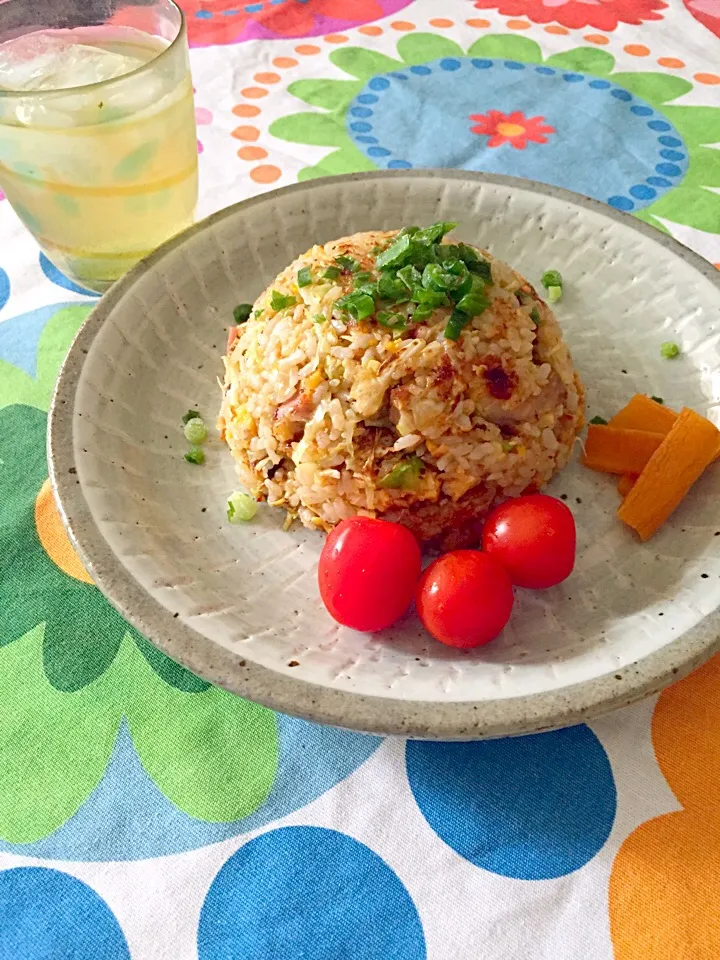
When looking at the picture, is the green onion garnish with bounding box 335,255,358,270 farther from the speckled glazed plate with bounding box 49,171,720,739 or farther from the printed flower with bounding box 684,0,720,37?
the printed flower with bounding box 684,0,720,37

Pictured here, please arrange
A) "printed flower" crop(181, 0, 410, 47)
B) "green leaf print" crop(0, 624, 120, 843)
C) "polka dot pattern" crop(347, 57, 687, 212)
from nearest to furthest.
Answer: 1. "green leaf print" crop(0, 624, 120, 843)
2. "polka dot pattern" crop(347, 57, 687, 212)
3. "printed flower" crop(181, 0, 410, 47)

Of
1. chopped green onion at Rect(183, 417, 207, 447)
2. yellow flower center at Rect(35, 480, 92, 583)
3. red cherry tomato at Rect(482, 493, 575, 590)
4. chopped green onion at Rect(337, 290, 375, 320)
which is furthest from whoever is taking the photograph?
chopped green onion at Rect(183, 417, 207, 447)

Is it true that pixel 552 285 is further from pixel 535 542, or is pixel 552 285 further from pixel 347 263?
pixel 535 542

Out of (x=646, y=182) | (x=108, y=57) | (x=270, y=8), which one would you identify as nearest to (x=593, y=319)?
(x=646, y=182)

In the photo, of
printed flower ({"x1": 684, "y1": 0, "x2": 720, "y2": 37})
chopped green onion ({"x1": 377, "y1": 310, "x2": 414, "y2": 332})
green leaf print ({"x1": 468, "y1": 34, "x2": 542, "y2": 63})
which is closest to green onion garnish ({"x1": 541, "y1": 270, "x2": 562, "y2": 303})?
chopped green onion ({"x1": 377, "y1": 310, "x2": 414, "y2": 332})

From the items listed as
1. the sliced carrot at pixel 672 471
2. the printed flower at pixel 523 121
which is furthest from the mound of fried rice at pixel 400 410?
the printed flower at pixel 523 121

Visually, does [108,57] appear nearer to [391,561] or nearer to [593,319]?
[593,319]
